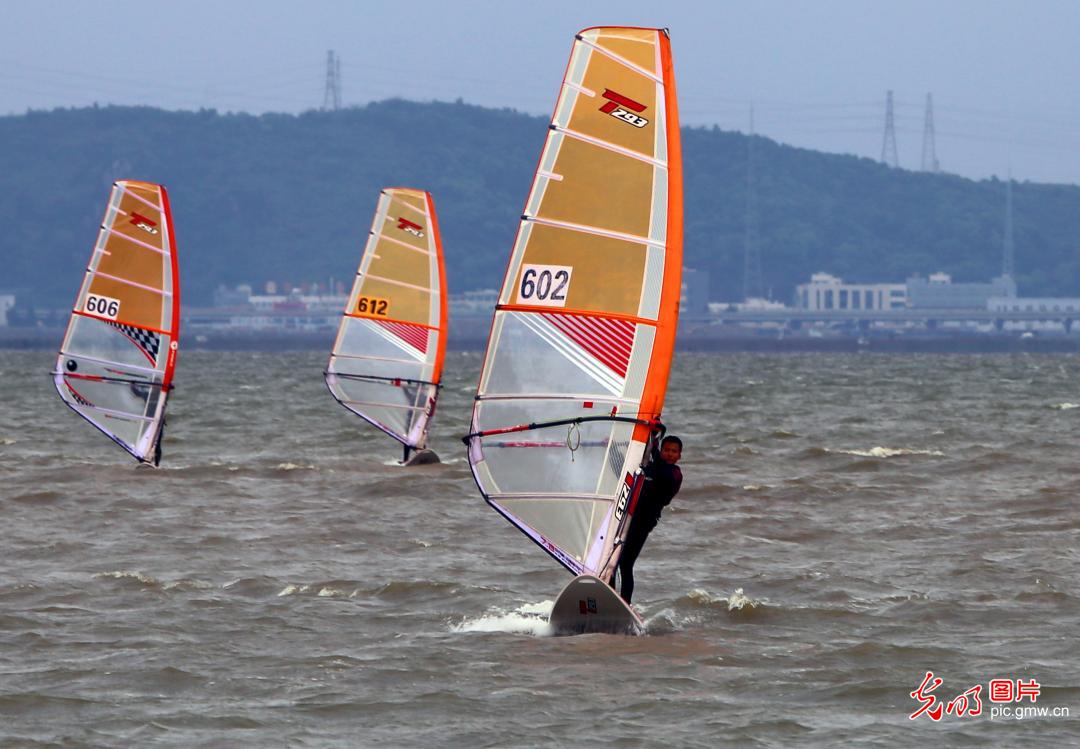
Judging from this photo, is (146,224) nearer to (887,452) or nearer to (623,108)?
(887,452)

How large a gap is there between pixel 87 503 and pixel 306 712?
10475mm

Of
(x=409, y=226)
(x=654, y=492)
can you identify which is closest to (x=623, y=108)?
(x=654, y=492)

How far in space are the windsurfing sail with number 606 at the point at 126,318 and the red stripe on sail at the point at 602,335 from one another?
38.0 feet

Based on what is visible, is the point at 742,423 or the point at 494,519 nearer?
the point at 494,519

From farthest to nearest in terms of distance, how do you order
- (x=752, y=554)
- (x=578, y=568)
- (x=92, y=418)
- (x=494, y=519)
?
(x=92, y=418) → (x=494, y=519) → (x=752, y=554) → (x=578, y=568)

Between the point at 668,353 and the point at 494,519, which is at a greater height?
the point at 668,353

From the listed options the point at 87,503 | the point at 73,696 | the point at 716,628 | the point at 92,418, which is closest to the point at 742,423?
the point at 92,418

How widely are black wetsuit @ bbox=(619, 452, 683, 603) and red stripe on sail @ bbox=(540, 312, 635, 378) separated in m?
0.67

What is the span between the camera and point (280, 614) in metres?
12.8

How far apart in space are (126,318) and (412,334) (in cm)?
452

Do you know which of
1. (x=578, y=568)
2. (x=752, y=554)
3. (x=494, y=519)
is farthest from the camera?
(x=494, y=519)

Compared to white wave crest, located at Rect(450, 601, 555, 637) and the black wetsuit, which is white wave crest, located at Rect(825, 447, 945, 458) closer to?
white wave crest, located at Rect(450, 601, 555, 637)

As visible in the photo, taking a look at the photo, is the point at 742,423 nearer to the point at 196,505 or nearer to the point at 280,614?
the point at 196,505

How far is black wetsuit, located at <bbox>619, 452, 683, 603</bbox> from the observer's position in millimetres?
11742
